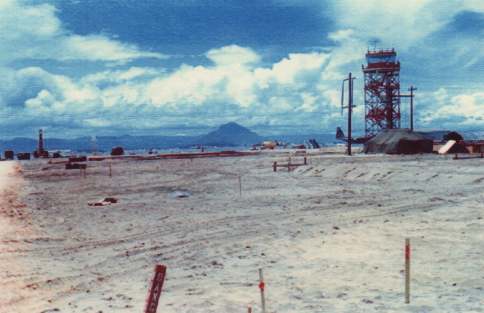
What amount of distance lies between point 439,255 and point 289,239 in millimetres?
3968

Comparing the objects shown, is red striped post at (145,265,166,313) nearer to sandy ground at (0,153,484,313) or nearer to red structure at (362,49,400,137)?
sandy ground at (0,153,484,313)

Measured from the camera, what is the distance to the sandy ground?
9219mm

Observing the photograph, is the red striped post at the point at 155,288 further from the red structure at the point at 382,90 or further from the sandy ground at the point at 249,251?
the red structure at the point at 382,90

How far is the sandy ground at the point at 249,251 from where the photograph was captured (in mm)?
9219

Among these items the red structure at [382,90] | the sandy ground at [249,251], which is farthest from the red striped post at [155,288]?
the red structure at [382,90]

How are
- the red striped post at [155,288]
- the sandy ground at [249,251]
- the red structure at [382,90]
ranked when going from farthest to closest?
the red structure at [382,90] < the sandy ground at [249,251] < the red striped post at [155,288]

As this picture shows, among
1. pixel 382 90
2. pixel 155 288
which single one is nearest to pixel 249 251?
pixel 155 288

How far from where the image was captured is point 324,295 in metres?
9.31

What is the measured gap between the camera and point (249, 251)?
42.8ft

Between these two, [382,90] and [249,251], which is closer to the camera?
[249,251]

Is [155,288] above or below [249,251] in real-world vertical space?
above

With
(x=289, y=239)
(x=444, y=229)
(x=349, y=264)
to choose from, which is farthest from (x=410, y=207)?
(x=349, y=264)

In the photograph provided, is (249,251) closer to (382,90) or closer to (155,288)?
(155,288)

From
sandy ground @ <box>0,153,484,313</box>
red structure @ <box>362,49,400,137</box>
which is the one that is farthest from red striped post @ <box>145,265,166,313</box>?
red structure @ <box>362,49,400,137</box>
